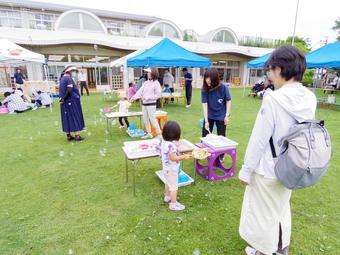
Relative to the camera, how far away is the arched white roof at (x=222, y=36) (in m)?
23.4

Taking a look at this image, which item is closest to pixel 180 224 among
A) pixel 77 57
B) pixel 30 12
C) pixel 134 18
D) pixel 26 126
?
pixel 26 126

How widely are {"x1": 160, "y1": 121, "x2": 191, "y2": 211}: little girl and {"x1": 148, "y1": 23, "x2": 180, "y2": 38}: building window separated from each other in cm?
1983

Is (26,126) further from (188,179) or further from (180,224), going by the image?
(180,224)

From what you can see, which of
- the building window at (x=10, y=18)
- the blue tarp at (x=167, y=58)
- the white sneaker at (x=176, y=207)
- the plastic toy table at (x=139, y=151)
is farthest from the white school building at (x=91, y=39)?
the white sneaker at (x=176, y=207)

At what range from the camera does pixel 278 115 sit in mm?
1422

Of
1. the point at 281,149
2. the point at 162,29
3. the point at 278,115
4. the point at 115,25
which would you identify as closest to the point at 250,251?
the point at 281,149

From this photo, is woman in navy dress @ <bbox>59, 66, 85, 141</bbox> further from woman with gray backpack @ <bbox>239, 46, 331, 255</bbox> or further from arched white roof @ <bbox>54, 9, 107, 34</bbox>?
arched white roof @ <bbox>54, 9, 107, 34</bbox>

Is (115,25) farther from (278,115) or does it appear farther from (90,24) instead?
(278,115)

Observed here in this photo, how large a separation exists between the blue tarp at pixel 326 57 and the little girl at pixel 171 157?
890cm

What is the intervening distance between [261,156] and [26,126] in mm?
7092

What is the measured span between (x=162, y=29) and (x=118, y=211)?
20596mm

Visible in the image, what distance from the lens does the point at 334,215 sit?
2.63 meters

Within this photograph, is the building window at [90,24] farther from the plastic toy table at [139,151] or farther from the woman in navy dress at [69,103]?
the plastic toy table at [139,151]

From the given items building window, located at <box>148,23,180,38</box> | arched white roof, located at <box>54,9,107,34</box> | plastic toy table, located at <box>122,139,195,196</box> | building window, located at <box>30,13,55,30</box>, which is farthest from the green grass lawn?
building window, located at <box>30,13,55,30</box>
